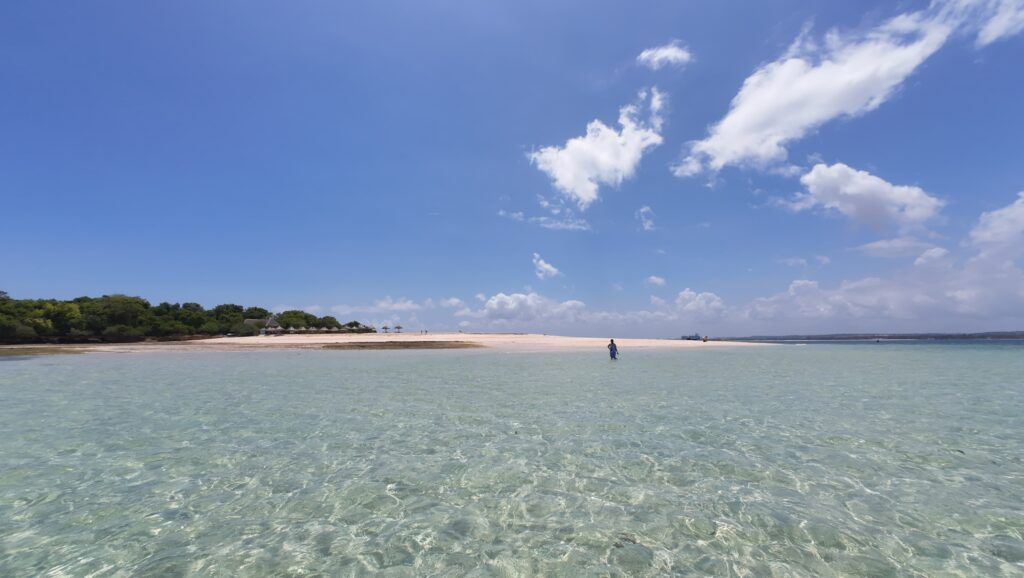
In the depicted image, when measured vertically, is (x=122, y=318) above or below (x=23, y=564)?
above

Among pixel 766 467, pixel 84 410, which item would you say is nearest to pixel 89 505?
pixel 84 410

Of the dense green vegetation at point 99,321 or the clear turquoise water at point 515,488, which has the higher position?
the dense green vegetation at point 99,321

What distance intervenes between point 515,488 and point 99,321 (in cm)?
10517

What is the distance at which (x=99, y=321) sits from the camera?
8062 cm

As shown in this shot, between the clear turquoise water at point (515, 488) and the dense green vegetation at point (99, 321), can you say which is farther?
the dense green vegetation at point (99, 321)

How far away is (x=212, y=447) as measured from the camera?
11.4 m

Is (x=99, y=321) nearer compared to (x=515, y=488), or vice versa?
(x=515, y=488)

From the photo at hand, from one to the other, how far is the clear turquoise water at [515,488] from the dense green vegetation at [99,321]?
276 ft

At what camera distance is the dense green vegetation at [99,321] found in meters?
75.7

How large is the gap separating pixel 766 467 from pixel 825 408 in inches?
357

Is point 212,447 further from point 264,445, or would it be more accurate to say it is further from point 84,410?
point 84,410

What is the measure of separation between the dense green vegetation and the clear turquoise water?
8411 centimetres

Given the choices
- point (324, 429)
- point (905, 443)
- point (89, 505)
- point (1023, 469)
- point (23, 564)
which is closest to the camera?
point (23, 564)

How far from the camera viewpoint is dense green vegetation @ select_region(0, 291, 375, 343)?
75688mm
